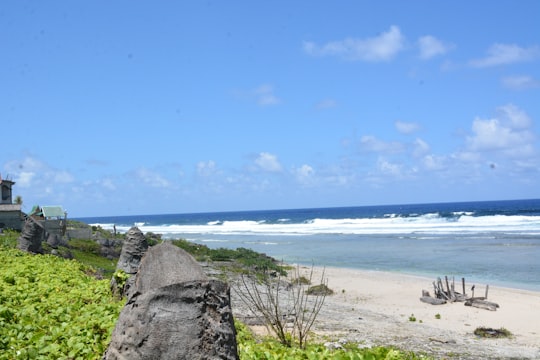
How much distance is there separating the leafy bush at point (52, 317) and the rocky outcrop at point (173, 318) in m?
1.50

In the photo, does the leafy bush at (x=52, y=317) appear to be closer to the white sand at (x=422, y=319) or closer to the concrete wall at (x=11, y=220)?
the white sand at (x=422, y=319)

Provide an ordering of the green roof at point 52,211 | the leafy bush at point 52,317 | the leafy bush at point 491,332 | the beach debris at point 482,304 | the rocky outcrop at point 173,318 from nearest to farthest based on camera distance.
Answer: the rocky outcrop at point 173,318 < the leafy bush at point 52,317 < the leafy bush at point 491,332 < the beach debris at point 482,304 < the green roof at point 52,211

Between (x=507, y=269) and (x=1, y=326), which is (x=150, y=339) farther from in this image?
(x=507, y=269)

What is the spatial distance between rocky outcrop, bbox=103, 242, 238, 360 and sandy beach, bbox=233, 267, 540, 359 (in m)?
9.15

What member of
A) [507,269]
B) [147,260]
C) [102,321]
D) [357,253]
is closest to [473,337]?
[102,321]

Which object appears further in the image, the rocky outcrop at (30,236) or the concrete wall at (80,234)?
the concrete wall at (80,234)

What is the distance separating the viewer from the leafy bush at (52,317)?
21.8ft

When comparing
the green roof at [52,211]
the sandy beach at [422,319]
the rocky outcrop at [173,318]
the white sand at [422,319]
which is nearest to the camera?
the rocky outcrop at [173,318]

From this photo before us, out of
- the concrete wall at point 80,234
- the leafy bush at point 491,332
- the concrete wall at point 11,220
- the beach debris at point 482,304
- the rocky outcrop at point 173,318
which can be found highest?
the concrete wall at point 11,220

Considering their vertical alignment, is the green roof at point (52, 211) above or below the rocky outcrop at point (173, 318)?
above

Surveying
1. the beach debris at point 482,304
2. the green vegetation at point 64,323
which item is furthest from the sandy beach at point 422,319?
the green vegetation at point 64,323

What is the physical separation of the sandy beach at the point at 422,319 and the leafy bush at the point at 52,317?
20.5ft

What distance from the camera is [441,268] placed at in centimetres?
3384

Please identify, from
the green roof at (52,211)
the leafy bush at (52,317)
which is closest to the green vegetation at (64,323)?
the leafy bush at (52,317)
